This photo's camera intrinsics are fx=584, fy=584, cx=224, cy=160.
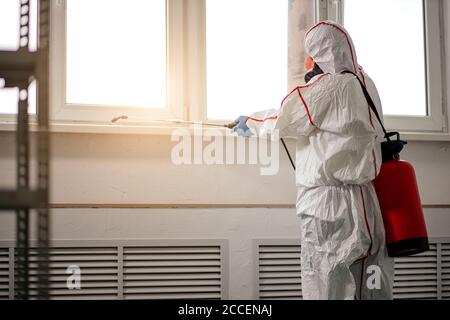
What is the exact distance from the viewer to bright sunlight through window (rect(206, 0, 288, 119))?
2.66 m

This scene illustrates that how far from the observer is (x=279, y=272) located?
99.0 inches

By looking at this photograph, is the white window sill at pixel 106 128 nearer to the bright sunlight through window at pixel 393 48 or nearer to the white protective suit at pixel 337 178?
the white protective suit at pixel 337 178

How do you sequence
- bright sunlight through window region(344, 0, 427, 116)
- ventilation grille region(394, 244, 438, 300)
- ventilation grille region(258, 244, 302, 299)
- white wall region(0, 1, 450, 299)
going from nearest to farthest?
white wall region(0, 1, 450, 299)
ventilation grille region(258, 244, 302, 299)
ventilation grille region(394, 244, 438, 300)
bright sunlight through window region(344, 0, 427, 116)

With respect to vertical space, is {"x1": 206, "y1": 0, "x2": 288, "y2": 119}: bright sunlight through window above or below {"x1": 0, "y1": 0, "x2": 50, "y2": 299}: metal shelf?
above

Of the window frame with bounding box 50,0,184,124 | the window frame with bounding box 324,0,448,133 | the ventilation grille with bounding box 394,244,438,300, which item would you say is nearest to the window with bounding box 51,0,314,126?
the window frame with bounding box 50,0,184,124

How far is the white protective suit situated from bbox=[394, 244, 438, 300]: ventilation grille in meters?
0.62

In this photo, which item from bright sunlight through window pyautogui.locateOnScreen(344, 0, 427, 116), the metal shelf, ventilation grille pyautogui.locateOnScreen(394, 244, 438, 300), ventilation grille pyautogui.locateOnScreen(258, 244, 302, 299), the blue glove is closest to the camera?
the metal shelf

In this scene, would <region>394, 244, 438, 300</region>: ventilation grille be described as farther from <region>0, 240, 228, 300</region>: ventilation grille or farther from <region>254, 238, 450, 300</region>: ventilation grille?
<region>0, 240, 228, 300</region>: ventilation grille

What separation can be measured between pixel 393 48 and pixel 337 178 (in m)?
1.24

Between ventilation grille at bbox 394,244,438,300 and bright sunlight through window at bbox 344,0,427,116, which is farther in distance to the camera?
bright sunlight through window at bbox 344,0,427,116

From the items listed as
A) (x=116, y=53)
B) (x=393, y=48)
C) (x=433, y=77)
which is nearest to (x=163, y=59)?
(x=116, y=53)

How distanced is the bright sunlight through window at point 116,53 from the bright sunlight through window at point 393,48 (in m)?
0.97
